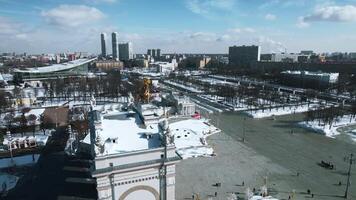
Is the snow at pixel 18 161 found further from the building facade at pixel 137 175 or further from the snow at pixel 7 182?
the building facade at pixel 137 175

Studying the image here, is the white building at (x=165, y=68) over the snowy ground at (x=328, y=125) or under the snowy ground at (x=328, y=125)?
over

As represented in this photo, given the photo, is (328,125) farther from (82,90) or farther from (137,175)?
(82,90)

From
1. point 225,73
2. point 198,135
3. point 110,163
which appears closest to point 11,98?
point 198,135

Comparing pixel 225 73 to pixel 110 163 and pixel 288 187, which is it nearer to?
pixel 288 187

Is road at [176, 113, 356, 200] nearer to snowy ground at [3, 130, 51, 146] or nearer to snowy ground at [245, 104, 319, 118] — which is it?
snowy ground at [245, 104, 319, 118]

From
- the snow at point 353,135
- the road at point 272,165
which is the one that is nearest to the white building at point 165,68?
the road at point 272,165

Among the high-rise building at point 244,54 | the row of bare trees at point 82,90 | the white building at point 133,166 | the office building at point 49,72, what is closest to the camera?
the white building at point 133,166

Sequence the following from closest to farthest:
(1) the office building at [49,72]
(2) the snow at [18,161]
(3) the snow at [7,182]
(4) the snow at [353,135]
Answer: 1. (3) the snow at [7,182]
2. (2) the snow at [18,161]
3. (4) the snow at [353,135]
4. (1) the office building at [49,72]

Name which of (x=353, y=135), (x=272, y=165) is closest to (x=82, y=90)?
(x=272, y=165)
